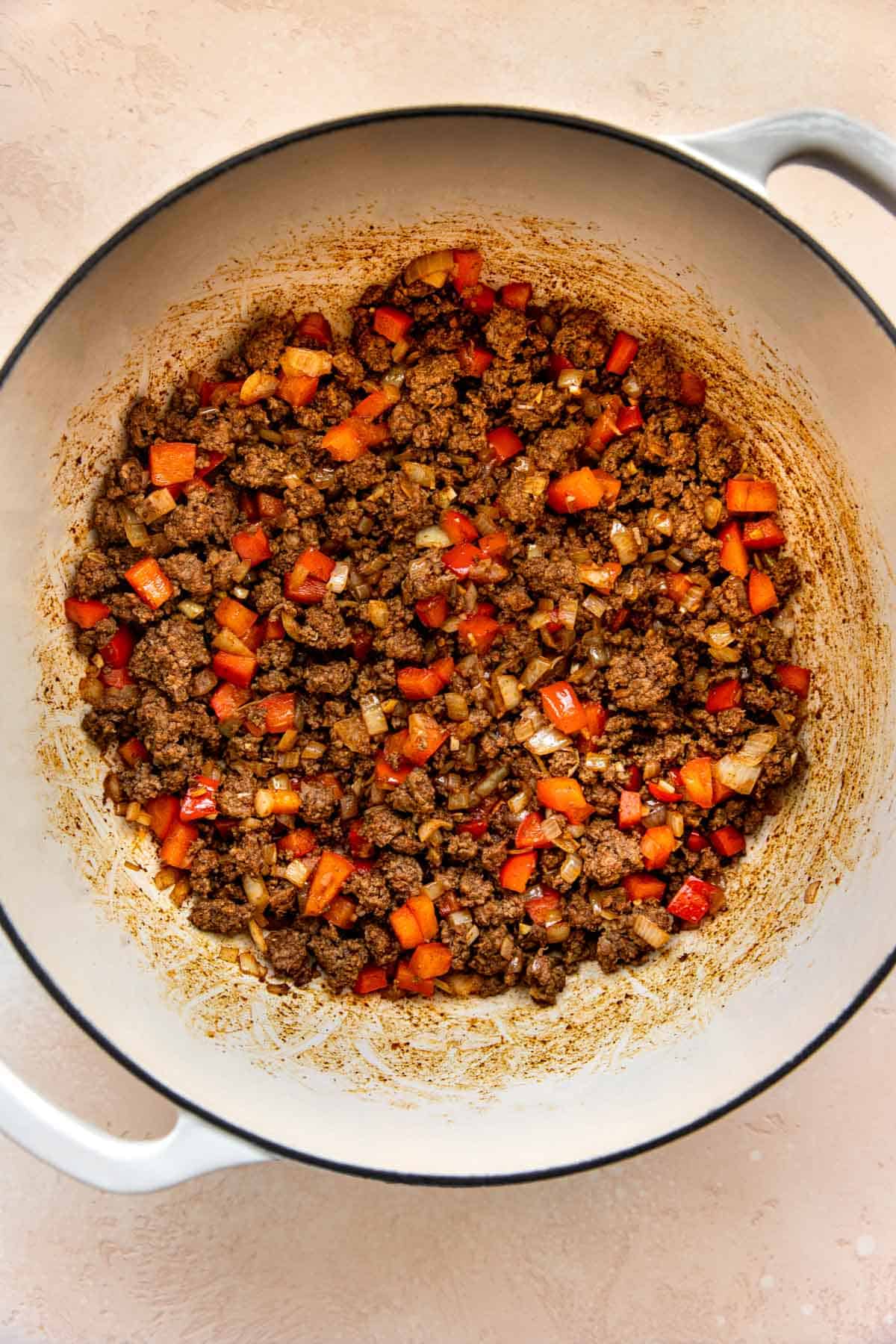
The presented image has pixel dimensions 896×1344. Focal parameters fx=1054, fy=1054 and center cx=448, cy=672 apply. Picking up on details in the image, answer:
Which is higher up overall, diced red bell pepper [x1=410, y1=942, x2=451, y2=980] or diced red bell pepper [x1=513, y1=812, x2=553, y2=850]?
diced red bell pepper [x1=513, y1=812, x2=553, y2=850]

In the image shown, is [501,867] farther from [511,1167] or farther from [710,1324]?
[710,1324]

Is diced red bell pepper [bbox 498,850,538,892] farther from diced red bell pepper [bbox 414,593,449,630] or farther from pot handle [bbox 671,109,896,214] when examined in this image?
pot handle [bbox 671,109,896,214]

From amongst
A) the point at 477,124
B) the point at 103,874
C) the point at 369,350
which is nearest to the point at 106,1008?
the point at 103,874

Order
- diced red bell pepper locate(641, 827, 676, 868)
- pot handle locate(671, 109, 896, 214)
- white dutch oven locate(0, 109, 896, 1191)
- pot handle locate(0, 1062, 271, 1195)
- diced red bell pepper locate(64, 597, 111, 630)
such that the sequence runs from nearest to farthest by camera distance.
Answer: pot handle locate(671, 109, 896, 214)
pot handle locate(0, 1062, 271, 1195)
white dutch oven locate(0, 109, 896, 1191)
diced red bell pepper locate(64, 597, 111, 630)
diced red bell pepper locate(641, 827, 676, 868)

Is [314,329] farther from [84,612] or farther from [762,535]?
[762,535]

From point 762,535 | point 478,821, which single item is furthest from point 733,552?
point 478,821

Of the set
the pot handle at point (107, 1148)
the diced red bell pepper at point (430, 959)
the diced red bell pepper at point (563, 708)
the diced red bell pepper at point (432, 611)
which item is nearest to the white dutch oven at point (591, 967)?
the pot handle at point (107, 1148)

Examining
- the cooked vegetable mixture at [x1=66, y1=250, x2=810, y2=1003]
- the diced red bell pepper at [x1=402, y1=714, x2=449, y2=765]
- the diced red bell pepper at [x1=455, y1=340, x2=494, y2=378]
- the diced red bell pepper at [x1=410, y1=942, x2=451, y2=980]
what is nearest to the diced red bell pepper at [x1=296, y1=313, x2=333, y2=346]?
the cooked vegetable mixture at [x1=66, y1=250, x2=810, y2=1003]
